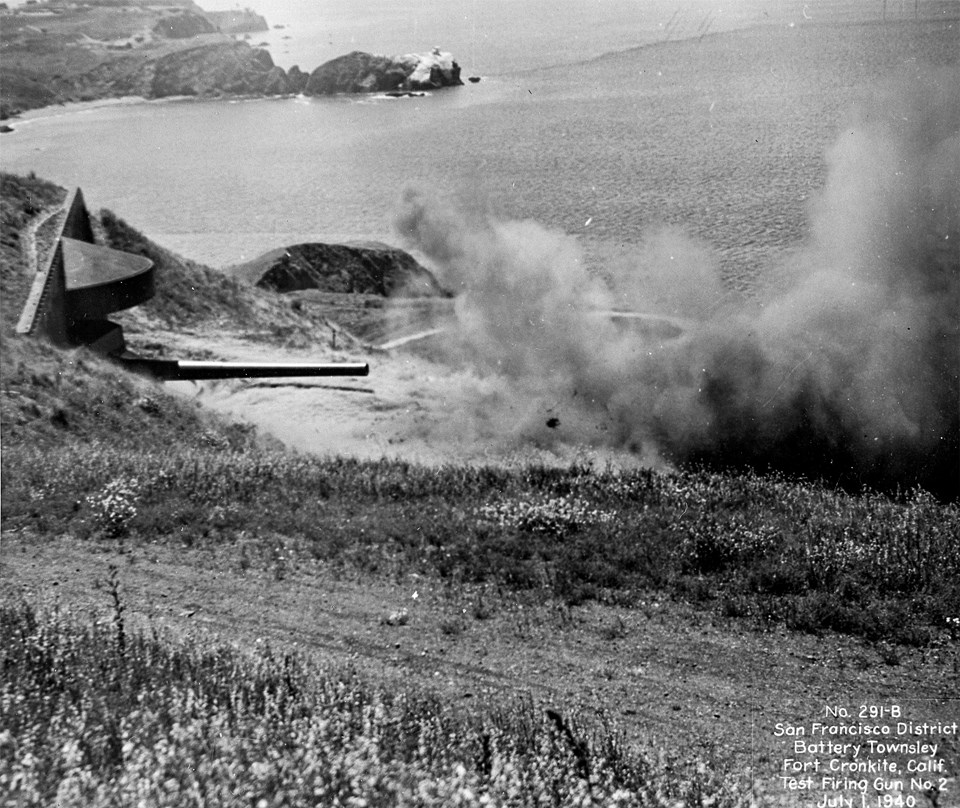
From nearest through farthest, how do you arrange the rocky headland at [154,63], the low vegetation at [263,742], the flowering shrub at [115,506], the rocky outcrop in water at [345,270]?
the low vegetation at [263,742] < the flowering shrub at [115,506] < the rocky outcrop in water at [345,270] < the rocky headland at [154,63]

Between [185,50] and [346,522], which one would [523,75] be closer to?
[185,50]

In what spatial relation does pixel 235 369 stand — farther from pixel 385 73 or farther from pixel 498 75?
pixel 498 75

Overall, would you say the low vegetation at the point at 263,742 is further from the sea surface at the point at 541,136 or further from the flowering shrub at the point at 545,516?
the sea surface at the point at 541,136

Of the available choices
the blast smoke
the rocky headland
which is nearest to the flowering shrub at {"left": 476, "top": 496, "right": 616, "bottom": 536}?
the blast smoke

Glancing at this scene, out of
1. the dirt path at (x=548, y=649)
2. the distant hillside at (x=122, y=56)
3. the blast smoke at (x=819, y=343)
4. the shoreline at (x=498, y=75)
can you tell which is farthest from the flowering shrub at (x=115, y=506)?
the distant hillside at (x=122, y=56)

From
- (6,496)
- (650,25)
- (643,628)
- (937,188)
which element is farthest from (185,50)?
(643,628)

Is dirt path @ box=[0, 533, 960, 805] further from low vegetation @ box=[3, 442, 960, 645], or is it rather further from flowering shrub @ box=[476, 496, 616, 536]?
flowering shrub @ box=[476, 496, 616, 536]
